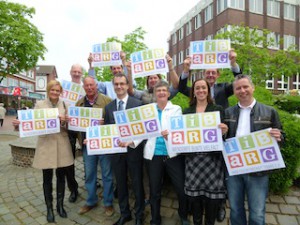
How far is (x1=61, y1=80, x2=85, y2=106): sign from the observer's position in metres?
4.71

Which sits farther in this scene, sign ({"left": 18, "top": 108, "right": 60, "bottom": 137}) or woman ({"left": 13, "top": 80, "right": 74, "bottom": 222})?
woman ({"left": 13, "top": 80, "right": 74, "bottom": 222})

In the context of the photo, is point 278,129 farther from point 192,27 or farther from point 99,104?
point 192,27

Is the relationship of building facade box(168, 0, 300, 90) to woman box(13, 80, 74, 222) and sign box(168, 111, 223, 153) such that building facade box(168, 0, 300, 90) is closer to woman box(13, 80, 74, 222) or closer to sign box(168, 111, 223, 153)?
woman box(13, 80, 74, 222)

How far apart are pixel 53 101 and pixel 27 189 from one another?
2.89 metres

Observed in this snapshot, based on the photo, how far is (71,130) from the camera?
4316mm

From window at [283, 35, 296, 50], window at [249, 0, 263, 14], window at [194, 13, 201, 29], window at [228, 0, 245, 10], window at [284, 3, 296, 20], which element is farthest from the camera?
window at [194, 13, 201, 29]

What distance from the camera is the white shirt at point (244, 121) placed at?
9.47 feet

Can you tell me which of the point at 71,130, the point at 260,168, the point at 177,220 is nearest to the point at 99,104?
the point at 71,130

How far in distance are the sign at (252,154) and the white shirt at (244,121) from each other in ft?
0.31

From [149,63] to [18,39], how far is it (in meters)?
14.8

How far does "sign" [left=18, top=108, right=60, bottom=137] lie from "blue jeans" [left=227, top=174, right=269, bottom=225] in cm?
287

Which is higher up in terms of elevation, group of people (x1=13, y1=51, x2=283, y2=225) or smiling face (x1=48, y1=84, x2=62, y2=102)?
smiling face (x1=48, y1=84, x2=62, y2=102)

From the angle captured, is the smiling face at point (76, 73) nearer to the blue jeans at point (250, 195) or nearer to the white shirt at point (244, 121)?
the white shirt at point (244, 121)

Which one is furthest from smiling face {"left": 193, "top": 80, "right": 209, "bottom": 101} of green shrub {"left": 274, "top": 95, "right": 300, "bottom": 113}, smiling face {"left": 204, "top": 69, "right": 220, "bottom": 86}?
green shrub {"left": 274, "top": 95, "right": 300, "bottom": 113}
